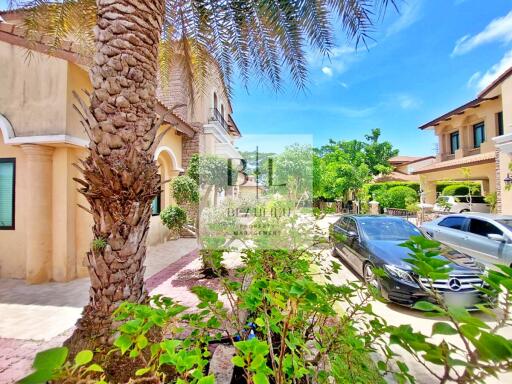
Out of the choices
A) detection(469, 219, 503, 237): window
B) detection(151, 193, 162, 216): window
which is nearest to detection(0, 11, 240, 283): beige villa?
detection(151, 193, 162, 216): window

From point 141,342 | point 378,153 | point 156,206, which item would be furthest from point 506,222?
point 378,153

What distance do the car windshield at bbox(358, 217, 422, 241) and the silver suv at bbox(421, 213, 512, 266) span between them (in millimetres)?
1741

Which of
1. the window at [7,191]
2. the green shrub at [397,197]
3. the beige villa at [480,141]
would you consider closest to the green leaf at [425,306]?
the window at [7,191]

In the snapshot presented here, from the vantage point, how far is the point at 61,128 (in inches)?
225

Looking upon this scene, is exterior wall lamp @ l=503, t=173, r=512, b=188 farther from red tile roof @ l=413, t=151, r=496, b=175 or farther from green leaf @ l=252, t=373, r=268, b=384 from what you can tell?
green leaf @ l=252, t=373, r=268, b=384

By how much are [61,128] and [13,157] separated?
6.30 ft

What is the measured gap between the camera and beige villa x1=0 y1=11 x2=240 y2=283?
18.9ft

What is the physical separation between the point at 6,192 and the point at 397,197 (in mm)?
26620

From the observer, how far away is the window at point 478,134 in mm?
18969

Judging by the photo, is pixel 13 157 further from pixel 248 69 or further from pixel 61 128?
pixel 248 69

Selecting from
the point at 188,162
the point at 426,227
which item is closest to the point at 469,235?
the point at 426,227

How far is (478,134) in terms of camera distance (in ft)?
64.0

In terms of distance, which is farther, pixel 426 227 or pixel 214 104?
pixel 214 104

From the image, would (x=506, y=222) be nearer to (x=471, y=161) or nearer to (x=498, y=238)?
(x=498, y=238)
